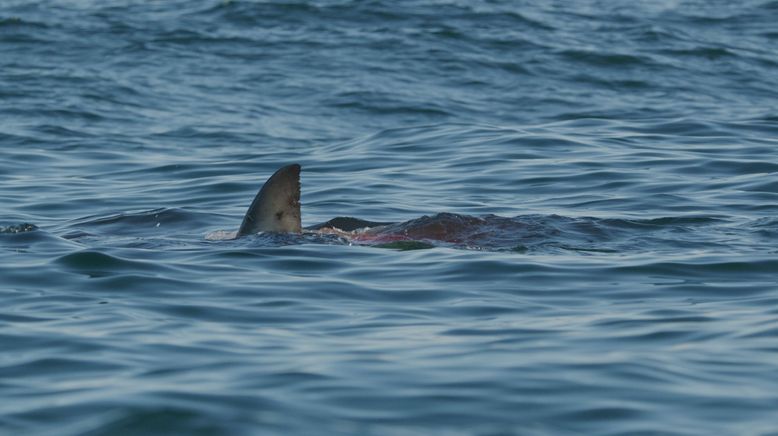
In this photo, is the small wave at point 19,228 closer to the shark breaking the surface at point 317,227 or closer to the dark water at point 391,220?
the dark water at point 391,220

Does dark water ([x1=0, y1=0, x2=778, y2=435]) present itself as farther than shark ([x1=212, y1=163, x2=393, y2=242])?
No

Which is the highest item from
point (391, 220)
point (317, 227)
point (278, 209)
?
point (278, 209)

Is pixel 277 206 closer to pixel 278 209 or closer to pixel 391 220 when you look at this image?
pixel 278 209

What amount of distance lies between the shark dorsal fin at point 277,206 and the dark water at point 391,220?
167 mm

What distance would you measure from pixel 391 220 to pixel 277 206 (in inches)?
82.2

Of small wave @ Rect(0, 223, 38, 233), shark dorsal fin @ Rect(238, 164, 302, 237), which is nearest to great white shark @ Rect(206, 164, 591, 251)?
shark dorsal fin @ Rect(238, 164, 302, 237)

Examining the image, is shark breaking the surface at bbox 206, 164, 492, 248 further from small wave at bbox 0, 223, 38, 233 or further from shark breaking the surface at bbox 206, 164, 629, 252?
small wave at bbox 0, 223, 38, 233

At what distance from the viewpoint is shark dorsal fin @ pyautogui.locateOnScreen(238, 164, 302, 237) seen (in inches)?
395

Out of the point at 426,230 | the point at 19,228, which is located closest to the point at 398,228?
the point at 426,230

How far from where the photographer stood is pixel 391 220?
39.8ft

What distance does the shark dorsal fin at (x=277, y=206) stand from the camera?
10.0 m

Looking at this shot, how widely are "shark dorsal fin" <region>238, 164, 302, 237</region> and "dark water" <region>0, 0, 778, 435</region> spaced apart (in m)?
0.17

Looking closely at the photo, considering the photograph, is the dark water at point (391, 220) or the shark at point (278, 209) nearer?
the dark water at point (391, 220)

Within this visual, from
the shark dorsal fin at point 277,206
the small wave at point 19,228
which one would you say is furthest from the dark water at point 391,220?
the shark dorsal fin at point 277,206
